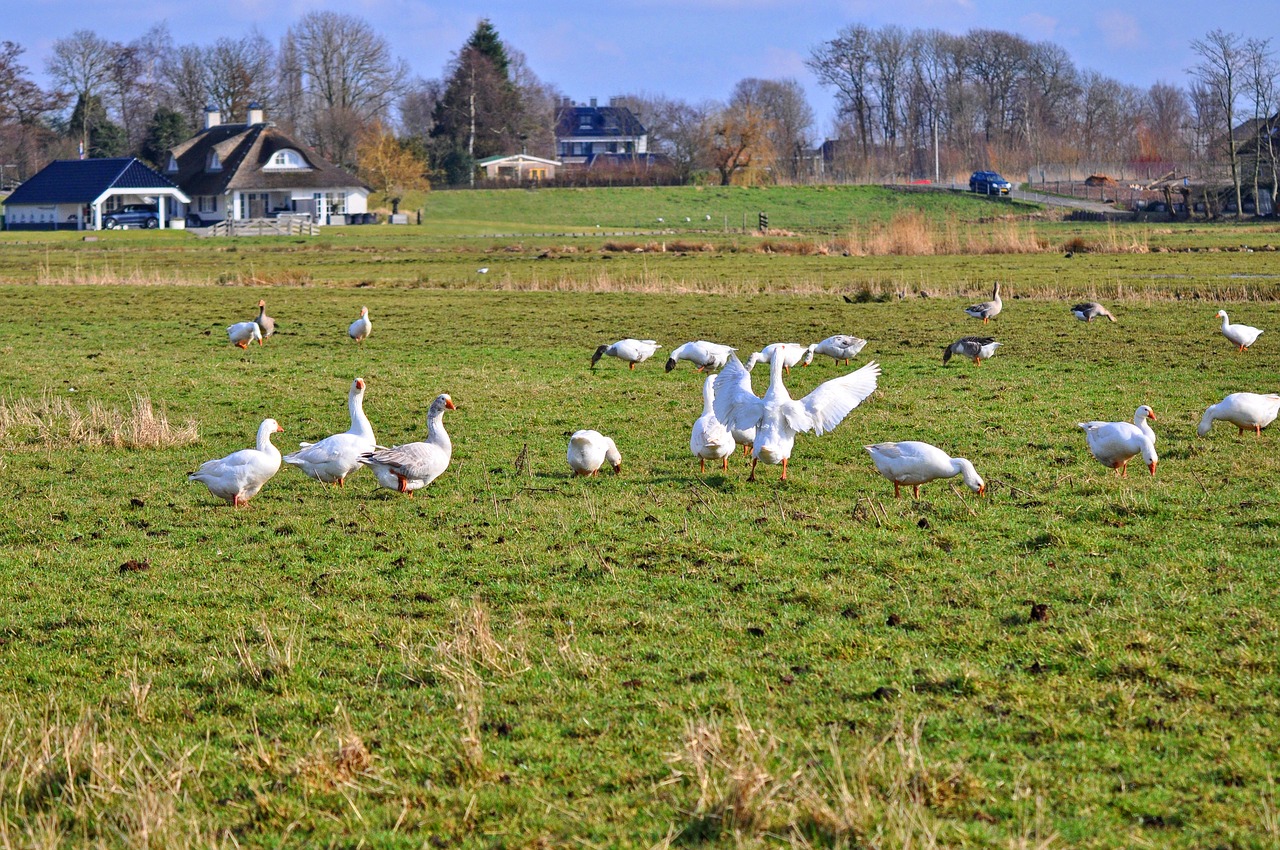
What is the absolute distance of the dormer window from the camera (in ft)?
285

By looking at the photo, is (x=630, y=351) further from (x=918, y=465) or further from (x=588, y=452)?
(x=918, y=465)

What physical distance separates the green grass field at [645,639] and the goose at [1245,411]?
9.5 inches

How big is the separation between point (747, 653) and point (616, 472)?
560cm

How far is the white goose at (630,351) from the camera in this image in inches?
798

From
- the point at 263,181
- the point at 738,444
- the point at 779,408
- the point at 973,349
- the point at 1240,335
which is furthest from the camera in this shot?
the point at 263,181

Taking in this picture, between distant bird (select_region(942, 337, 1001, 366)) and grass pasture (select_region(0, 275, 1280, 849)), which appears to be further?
distant bird (select_region(942, 337, 1001, 366))

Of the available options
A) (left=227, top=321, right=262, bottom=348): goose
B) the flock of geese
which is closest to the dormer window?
(left=227, top=321, right=262, bottom=348): goose

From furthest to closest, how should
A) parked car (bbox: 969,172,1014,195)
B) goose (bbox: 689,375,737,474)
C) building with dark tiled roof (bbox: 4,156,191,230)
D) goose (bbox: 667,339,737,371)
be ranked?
parked car (bbox: 969,172,1014,195) < building with dark tiled roof (bbox: 4,156,191,230) < goose (bbox: 667,339,737,371) < goose (bbox: 689,375,737,474)

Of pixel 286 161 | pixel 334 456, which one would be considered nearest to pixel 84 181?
pixel 286 161

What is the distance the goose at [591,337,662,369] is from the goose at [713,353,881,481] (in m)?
7.95

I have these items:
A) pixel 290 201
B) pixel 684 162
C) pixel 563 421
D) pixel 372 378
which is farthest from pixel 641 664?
pixel 684 162

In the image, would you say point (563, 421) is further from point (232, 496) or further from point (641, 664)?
point (641, 664)

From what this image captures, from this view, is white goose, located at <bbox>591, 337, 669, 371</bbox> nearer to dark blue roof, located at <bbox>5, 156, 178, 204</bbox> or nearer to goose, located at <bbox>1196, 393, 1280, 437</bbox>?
goose, located at <bbox>1196, 393, 1280, 437</bbox>

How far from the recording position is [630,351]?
20266 mm
